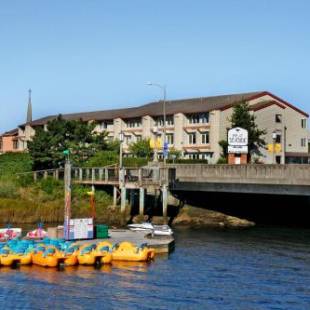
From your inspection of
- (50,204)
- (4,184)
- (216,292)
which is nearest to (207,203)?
(50,204)

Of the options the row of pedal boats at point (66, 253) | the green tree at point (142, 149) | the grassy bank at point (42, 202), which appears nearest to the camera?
the row of pedal boats at point (66, 253)

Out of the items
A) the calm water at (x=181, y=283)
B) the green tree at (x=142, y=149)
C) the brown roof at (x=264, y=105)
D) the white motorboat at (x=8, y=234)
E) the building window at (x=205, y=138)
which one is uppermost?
the brown roof at (x=264, y=105)

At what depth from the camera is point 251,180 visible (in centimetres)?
7306

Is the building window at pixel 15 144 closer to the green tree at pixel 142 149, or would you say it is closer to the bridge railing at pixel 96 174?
the green tree at pixel 142 149

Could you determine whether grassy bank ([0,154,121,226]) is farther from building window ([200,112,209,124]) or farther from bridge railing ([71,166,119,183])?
building window ([200,112,209,124])

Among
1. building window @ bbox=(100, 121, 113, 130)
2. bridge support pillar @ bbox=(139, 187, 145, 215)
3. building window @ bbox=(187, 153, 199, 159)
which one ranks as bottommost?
bridge support pillar @ bbox=(139, 187, 145, 215)

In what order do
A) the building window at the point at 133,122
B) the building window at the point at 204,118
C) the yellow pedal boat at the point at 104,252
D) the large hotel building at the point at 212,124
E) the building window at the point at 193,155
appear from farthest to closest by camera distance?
the building window at the point at 133,122 < the building window at the point at 193,155 < the building window at the point at 204,118 < the large hotel building at the point at 212,124 < the yellow pedal boat at the point at 104,252

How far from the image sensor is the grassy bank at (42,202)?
77938 millimetres

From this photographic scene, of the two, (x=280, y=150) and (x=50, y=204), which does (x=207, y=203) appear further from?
(x=280, y=150)

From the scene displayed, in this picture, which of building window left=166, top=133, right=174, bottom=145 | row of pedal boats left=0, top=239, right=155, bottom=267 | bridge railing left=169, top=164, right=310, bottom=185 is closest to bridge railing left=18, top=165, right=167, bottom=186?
bridge railing left=169, top=164, right=310, bottom=185

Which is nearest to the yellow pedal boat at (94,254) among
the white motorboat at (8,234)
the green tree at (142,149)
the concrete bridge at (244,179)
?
the white motorboat at (8,234)

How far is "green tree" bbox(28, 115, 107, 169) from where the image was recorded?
325 ft

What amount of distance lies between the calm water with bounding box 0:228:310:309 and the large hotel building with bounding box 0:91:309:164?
52.8 meters

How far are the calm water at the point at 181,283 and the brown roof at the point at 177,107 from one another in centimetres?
5608
